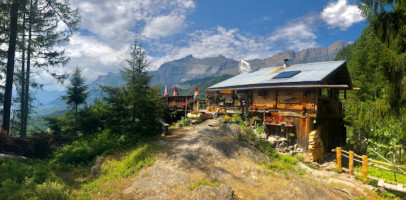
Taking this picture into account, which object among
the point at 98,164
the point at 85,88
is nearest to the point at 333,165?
the point at 98,164

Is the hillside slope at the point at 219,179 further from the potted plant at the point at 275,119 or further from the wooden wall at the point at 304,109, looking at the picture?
the potted plant at the point at 275,119

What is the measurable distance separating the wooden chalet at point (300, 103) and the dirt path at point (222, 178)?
11.8ft

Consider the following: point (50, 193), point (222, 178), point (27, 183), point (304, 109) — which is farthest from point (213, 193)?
point (304, 109)

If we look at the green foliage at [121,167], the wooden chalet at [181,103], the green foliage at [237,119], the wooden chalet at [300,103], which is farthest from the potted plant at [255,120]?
the green foliage at [121,167]

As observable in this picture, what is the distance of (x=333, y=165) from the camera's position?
13.4 m

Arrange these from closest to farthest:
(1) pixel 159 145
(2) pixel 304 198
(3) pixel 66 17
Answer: (2) pixel 304 198
(1) pixel 159 145
(3) pixel 66 17

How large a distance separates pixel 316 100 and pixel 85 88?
18.4 m

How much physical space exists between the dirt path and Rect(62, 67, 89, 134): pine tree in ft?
31.2

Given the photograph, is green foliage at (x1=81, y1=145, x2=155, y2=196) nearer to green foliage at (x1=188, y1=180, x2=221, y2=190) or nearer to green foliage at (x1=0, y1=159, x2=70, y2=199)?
green foliage at (x1=0, y1=159, x2=70, y2=199)

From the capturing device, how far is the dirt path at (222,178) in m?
6.61

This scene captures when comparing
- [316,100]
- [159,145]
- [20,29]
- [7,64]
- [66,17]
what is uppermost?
[66,17]

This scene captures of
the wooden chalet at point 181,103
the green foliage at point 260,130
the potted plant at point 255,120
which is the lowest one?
the green foliage at point 260,130

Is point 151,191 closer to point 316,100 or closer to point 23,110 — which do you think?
point 316,100

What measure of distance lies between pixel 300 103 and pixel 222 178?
32.2 ft
